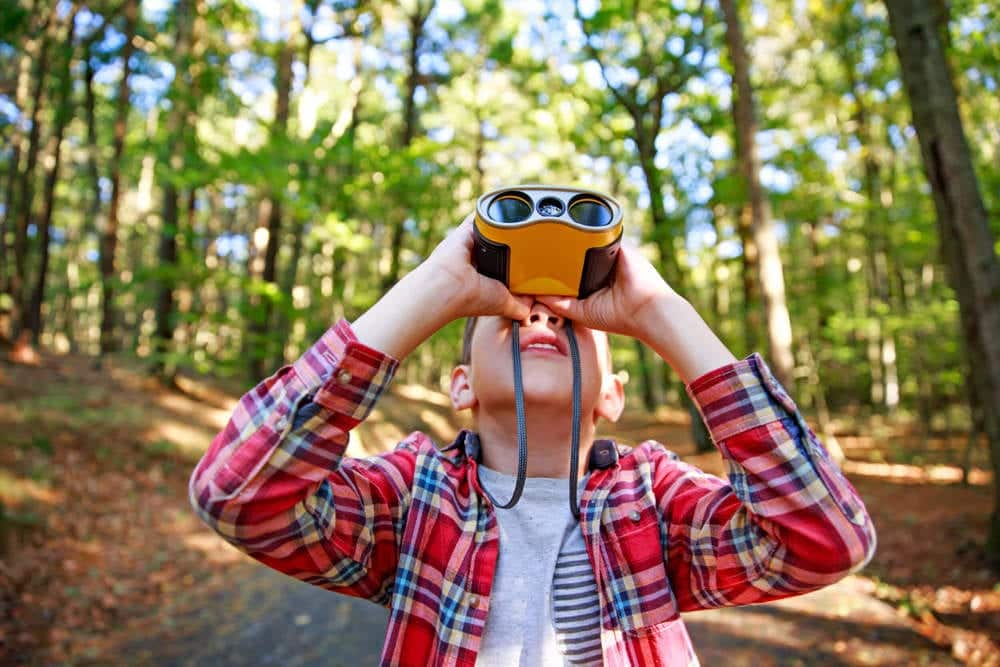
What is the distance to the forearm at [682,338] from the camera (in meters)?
1.24

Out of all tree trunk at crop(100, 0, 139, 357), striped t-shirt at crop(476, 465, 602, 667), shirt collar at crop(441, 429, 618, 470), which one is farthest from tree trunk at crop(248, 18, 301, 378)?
striped t-shirt at crop(476, 465, 602, 667)

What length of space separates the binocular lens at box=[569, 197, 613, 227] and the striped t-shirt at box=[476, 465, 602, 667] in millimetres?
566

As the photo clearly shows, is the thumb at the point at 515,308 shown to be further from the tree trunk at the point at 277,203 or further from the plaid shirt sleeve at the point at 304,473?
the tree trunk at the point at 277,203

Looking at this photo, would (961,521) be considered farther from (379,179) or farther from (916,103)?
(379,179)

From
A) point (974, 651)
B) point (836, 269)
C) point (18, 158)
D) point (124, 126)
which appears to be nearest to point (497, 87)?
point (124, 126)

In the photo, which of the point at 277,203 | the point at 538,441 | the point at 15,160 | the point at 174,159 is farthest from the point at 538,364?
the point at 15,160

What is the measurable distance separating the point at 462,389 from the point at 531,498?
329mm

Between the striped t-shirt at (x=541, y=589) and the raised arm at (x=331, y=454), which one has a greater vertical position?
the raised arm at (x=331, y=454)

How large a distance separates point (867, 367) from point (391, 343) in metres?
23.2

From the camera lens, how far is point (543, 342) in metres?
1.40

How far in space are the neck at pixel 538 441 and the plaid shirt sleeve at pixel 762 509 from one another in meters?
0.27

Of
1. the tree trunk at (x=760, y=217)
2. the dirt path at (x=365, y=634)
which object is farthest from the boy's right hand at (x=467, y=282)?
the tree trunk at (x=760, y=217)

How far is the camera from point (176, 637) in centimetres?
439

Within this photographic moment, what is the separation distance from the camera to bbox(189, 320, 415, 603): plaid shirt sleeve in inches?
43.5
